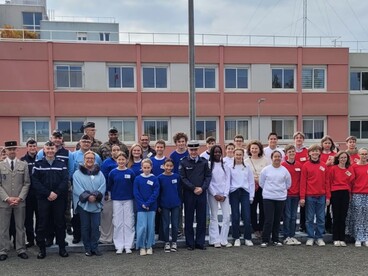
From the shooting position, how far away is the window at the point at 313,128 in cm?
2798

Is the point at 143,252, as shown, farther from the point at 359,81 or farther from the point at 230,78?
the point at 359,81

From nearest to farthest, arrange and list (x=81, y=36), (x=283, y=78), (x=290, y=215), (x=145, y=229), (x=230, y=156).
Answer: (x=145, y=229) → (x=290, y=215) → (x=230, y=156) → (x=283, y=78) → (x=81, y=36)

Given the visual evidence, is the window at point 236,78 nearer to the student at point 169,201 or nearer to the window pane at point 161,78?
the window pane at point 161,78

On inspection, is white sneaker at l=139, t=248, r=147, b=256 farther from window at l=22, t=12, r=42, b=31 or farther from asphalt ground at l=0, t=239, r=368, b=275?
window at l=22, t=12, r=42, b=31

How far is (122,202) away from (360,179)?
4.59m

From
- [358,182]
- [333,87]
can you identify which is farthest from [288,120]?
[358,182]

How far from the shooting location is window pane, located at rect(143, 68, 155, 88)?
26.0m

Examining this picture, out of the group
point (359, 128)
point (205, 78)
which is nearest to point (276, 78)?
point (205, 78)

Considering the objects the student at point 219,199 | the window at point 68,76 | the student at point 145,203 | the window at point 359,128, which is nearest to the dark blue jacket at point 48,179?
the student at point 145,203

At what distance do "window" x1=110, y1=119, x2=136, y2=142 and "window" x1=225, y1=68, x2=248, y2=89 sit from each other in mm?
7217

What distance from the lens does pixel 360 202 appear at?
24.5ft

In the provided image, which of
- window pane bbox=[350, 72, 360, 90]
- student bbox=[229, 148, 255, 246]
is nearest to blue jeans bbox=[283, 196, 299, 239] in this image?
student bbox=[229, 148, 255, 246]

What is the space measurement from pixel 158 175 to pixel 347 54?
25.1 m

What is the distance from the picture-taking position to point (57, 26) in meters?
40.5
